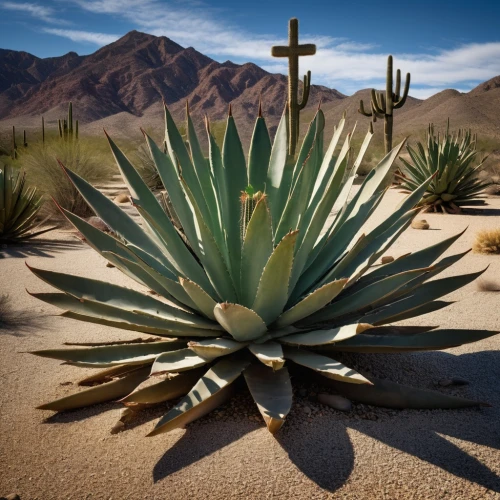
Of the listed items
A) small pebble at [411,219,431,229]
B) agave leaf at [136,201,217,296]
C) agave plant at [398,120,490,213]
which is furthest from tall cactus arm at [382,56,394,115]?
agave leaf at [136,201,217,296]

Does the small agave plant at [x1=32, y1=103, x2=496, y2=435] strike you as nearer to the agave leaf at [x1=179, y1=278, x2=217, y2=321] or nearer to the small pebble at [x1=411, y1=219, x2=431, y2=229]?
the agave leaf at [x1=179, y1=278, x2=217, y2=321]

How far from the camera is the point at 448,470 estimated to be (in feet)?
7.77

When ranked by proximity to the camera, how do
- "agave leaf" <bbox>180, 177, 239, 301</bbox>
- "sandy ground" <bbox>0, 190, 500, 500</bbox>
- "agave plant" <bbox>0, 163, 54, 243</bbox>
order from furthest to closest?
1. "agave plant" <bbox>0, 163, 54, 243</bbox>
2. "agave leaf" <bbox>180, 177, 239, 301</bbox>
3. "sandy ground" <bbox>0, 190, 500, 500</bbox>

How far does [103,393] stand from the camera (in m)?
3.01

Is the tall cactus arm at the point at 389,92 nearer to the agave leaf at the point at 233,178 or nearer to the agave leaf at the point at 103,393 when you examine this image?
the agave leaf at the point at 233,178

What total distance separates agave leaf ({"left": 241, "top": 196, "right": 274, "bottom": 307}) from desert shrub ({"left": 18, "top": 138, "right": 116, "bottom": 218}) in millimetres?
7783

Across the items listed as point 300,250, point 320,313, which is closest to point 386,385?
point 320,313

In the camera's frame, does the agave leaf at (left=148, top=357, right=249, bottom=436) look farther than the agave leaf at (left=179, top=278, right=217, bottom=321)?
No

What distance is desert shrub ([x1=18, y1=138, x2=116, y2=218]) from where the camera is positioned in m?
10.8

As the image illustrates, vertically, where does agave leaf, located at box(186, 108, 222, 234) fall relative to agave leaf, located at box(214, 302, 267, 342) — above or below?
above

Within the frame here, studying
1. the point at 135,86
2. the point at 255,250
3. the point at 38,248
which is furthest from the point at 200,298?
the point at 135,86

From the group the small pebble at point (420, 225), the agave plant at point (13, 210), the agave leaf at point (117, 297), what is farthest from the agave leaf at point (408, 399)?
the agave plant at point (13, 210)

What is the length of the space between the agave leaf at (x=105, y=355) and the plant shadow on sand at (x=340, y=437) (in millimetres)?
312

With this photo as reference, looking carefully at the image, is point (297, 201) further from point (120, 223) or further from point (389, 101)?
point (389, 101)
